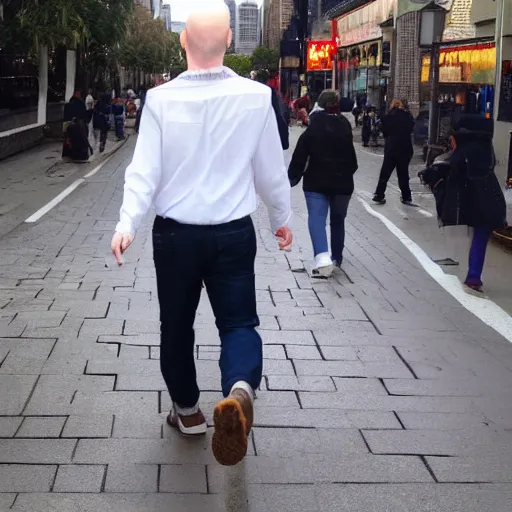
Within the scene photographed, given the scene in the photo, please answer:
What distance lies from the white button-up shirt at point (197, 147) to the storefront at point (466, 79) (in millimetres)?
13863

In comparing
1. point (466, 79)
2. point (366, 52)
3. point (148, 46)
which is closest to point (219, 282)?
point (466, 79)

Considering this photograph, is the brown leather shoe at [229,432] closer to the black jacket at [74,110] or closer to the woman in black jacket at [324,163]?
the woman in black jacket at [324,163]

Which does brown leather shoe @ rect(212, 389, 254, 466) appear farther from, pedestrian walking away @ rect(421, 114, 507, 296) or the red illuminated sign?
the red illuminated sign

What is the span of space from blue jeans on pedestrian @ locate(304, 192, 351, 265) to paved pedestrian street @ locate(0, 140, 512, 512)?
1.31 ft

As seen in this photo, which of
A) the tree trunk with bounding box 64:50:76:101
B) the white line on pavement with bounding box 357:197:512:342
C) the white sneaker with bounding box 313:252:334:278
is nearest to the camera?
the white line on pavement with bounding box 357:197:512:342

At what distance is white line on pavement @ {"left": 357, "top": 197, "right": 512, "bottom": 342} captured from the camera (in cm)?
634

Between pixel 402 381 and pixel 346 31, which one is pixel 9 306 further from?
pixel 346 31

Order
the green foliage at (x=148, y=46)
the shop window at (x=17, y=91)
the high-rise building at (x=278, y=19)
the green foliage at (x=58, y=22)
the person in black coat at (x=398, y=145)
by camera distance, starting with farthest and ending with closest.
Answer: the high-rise building at (x=278, y=19)
the green foliage at (x=148, y=46)
the shop window at (x=17, y=91)
the green foliage at (x=58, y=22)
the person in black coat at (x=398, y=145)

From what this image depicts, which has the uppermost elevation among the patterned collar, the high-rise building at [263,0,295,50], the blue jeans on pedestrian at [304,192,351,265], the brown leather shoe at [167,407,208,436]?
the high-rise building at [263,0,295,50]

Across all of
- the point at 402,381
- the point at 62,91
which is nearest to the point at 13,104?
the point at 62,91

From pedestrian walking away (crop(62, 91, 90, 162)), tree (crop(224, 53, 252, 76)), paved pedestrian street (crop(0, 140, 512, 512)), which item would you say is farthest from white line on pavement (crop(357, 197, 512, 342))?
tree (crop(224, 53, 252, 76))

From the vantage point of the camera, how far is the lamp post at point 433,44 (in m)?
20.9

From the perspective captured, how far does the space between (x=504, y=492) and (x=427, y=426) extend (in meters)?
0.72

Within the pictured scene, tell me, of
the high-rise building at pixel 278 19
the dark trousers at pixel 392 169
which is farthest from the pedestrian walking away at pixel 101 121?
the high-rise building at pixel 278 19
